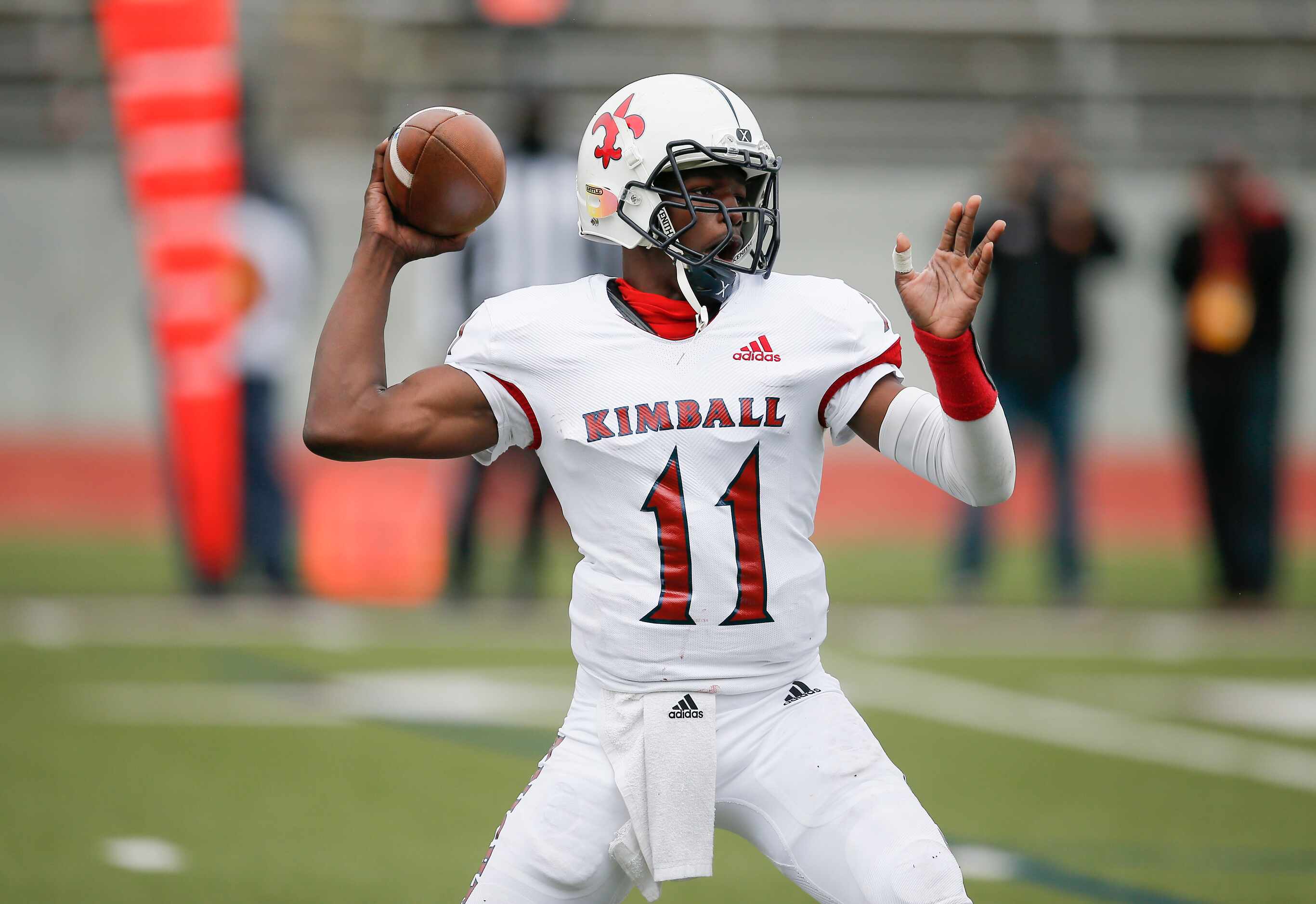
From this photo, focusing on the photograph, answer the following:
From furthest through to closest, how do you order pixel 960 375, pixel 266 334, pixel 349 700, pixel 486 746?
pixel 266 334
pixel 349 700
pixel 486 746
pixel 960 375

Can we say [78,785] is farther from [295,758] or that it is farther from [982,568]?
[982,568]

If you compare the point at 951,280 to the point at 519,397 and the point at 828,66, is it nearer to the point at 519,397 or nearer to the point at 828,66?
the point at 519,397

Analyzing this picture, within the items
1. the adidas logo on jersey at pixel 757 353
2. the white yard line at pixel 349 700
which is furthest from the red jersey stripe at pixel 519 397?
the white yard line at pixel 349 700

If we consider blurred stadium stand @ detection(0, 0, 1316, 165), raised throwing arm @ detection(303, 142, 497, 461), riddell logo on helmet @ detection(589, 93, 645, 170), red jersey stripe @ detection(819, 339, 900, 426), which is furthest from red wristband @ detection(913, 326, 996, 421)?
blurred stadium stand @ detection(0, 0, 1316, 165)

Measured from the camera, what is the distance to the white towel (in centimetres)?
256

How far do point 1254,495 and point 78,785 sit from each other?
580 cm

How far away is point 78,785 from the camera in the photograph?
15.6 ft

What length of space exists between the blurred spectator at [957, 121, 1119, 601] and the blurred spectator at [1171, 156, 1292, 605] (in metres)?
0.52

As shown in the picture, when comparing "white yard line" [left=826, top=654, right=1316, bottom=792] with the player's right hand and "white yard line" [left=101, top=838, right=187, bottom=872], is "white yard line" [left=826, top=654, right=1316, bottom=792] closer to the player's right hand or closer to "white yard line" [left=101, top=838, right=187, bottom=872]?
"white yard line" [left=101, top=838, right=187, bottom=872]

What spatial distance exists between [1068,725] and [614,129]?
11.7 ft

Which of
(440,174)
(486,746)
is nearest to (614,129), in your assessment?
(440,174)

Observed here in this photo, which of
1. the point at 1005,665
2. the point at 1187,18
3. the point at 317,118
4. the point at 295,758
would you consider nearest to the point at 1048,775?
the point at 1005,665

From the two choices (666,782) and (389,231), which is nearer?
(666,782)

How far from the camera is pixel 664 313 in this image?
9.04 ft
